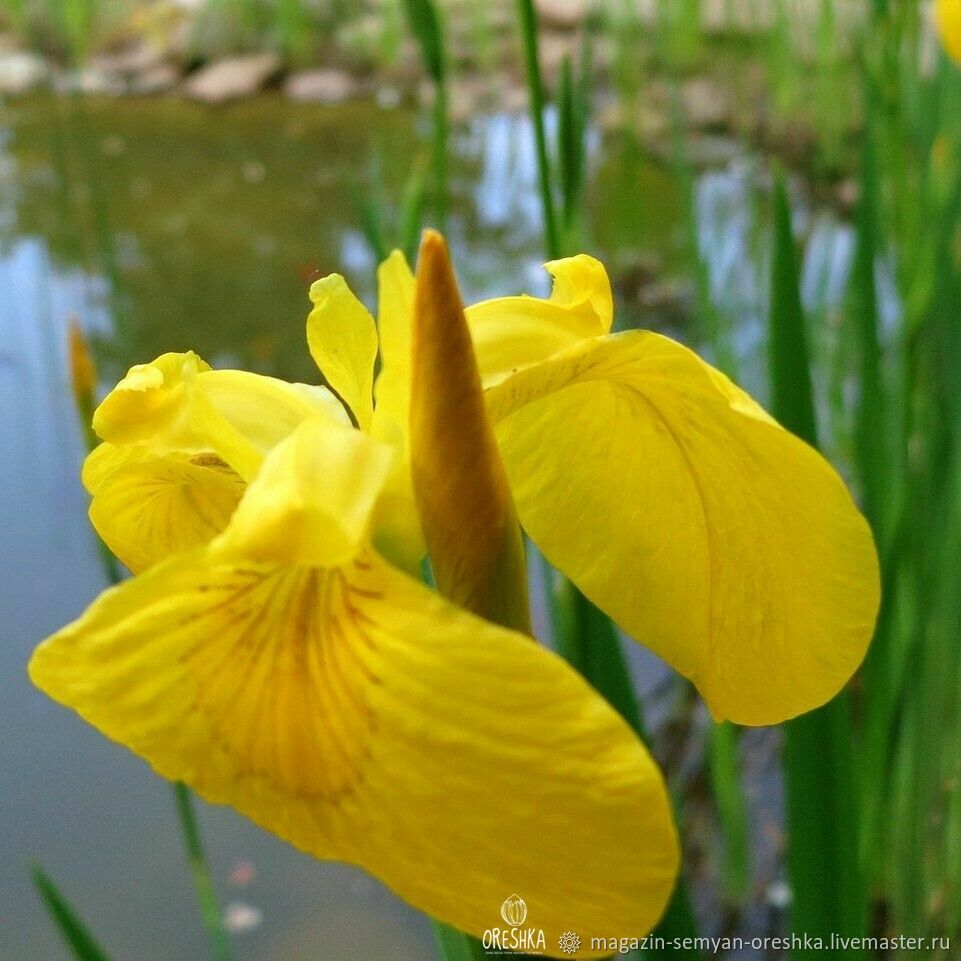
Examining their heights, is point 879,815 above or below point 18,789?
above

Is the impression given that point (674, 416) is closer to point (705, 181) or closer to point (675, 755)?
point (675, 755)

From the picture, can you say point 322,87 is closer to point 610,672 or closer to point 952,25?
point 952,25

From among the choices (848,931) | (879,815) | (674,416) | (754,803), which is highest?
(674,416)

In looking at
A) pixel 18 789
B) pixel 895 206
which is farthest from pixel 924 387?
pixel 18 789

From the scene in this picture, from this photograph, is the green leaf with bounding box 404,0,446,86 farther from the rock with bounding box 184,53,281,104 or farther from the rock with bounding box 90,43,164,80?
the rock with bounding box 90,43,164,80

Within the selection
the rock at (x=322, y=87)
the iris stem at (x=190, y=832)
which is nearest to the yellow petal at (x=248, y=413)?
the iris stem at (x=190, y=832)

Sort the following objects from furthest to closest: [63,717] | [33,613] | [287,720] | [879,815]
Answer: [33,613] < [63,717] < [879,815] < [287,720]
